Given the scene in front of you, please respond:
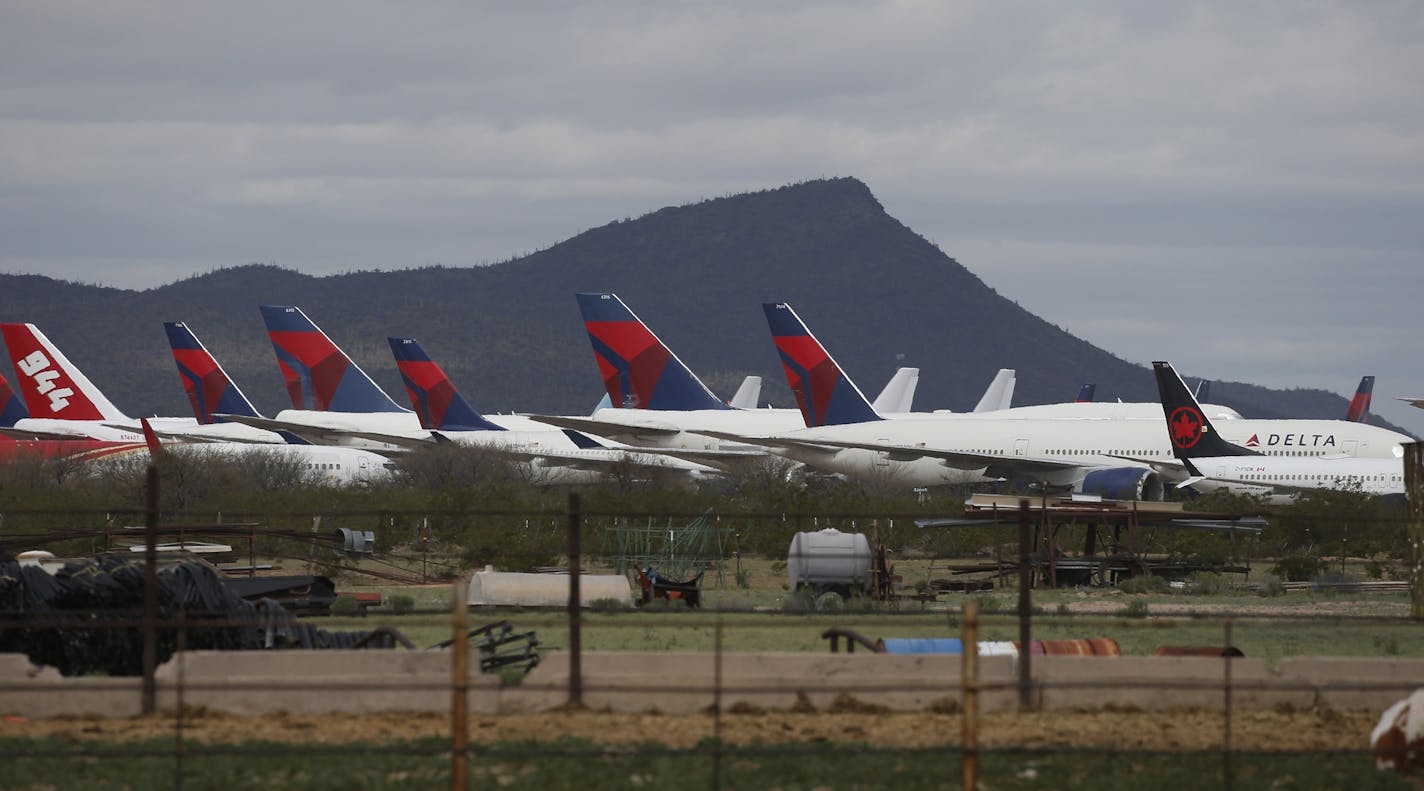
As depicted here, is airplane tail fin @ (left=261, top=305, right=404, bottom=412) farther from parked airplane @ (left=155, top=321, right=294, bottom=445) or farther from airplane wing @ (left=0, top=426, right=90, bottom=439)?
airplane wing @ (left=0, top=426, right=90, bottom=439)

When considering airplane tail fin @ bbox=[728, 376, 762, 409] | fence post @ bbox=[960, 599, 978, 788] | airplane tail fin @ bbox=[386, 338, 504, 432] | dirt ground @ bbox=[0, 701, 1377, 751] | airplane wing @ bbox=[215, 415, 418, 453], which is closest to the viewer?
fence post @ bbox=[960, 599, 978, 788]

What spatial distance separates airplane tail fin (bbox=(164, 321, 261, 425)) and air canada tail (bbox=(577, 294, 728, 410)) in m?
19.0

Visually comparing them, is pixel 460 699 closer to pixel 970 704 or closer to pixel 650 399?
pixel 970 704

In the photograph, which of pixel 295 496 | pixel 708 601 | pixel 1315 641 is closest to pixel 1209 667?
pixel 1315 641

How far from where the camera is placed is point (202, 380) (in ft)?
248

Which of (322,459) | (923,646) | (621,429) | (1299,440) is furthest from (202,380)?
(923,646)

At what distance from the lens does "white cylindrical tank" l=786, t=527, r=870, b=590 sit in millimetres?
24703

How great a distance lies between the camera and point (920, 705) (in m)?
12.4

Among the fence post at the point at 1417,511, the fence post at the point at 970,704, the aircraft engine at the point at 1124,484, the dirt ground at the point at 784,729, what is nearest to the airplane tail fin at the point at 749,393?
the aircraft engine at the point at 1124,484

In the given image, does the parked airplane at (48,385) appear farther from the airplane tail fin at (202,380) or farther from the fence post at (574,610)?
the fence post at (574,610)

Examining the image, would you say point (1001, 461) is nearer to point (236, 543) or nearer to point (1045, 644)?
point (236, 543)

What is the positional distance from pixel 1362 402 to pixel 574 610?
4139 inches

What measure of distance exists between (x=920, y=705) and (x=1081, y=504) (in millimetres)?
20771

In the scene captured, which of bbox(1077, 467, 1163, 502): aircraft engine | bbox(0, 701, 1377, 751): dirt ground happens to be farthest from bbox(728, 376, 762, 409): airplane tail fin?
bbox(0, 701, 1377, 751): dirt ground
